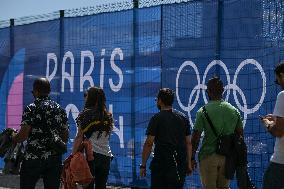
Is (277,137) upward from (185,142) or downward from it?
upward

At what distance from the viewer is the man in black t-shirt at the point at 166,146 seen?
6547mm

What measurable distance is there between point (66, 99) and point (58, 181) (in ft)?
14.0

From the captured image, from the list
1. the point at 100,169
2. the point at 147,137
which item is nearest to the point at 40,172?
the point at 100,169

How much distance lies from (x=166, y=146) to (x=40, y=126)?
1.36 metres

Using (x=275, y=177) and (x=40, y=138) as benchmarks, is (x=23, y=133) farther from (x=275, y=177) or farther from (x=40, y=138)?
(x=275, y=177)

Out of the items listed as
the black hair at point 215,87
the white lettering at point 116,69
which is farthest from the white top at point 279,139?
the white lettering at point 116,69

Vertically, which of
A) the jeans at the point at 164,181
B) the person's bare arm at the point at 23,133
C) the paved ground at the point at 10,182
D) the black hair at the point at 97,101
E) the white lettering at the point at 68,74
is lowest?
the paved ground at the point at 10,182

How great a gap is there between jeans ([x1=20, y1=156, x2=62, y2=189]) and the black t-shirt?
41.6 inches

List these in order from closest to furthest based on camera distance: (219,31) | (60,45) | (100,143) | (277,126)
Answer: (277,126)
(100,143)
(219,31)
(60,45)

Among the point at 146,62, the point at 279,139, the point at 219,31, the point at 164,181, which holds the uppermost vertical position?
the point at 219,31

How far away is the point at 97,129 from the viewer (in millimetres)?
6633

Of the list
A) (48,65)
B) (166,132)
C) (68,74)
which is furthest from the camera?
(48,65)

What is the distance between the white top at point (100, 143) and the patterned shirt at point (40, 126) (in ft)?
1.70

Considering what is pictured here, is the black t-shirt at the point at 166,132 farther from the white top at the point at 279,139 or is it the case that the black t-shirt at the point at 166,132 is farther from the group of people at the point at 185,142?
the white top at the point at 279,139
